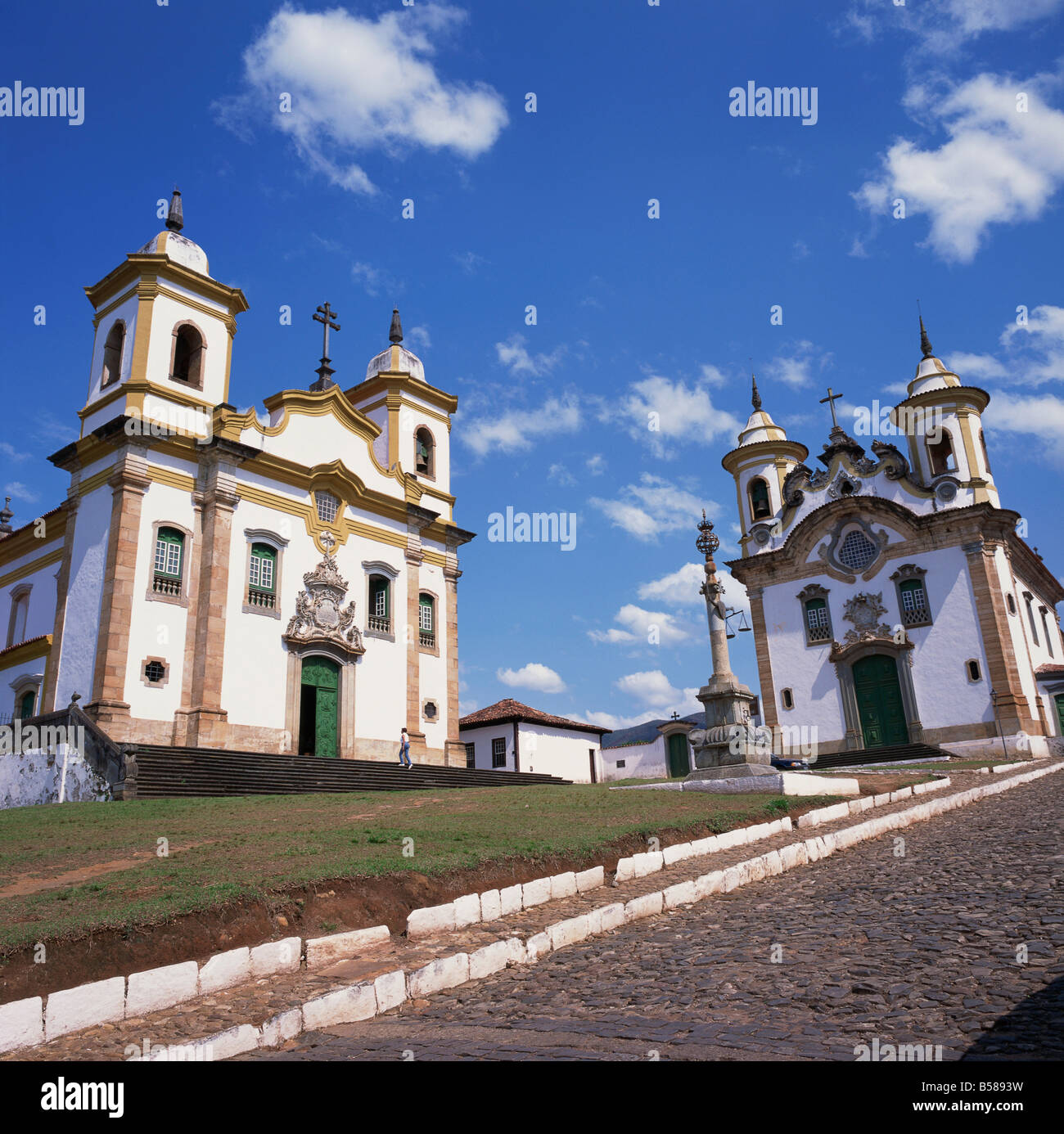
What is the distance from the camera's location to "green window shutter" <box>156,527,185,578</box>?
21375mm

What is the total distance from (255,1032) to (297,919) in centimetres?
234

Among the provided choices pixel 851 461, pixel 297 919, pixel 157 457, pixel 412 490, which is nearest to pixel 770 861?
pixel 297 919

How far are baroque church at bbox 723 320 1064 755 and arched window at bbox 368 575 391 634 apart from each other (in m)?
14.4

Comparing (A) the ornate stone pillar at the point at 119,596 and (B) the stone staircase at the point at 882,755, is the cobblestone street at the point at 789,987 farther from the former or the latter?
(B) the stone staircase at the point at 882,755

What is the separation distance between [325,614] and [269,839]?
14960mm

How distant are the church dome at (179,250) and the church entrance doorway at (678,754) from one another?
24.9 metres

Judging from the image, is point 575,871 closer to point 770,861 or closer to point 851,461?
point 770,861

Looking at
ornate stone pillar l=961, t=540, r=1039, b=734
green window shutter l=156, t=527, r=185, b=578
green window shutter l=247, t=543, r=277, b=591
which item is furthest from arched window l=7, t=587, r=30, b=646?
ornate stone pillar l=961, t=540, r=1039, b=734

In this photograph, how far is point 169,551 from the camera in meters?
21.6

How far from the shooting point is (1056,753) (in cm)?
2716

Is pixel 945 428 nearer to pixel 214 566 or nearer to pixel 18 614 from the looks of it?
pixel 214 566

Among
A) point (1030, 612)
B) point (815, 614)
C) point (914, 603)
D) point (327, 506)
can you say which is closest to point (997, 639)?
point (914, 603)

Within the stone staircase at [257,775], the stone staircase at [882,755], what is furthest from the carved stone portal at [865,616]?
the stone staircase at [257,775]
